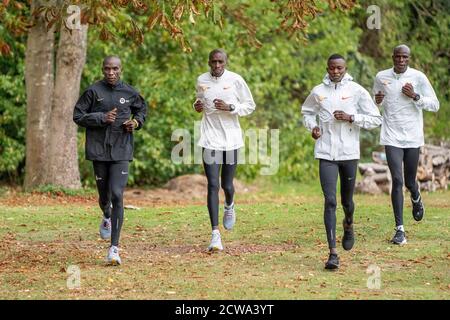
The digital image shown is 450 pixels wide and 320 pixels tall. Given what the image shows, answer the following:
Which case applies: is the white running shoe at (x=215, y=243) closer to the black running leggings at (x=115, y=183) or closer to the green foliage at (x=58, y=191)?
the black running leggings at (x=115, y=183)

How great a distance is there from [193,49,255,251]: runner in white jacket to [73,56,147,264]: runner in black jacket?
1.02 meters

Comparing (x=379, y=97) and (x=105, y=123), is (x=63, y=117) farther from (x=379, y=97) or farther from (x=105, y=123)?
(x=105, y=123)

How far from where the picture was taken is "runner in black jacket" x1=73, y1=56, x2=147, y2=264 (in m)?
10.7

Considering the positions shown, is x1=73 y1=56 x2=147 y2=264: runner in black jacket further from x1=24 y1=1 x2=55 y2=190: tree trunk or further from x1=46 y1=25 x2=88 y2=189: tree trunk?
x1=24 y1=1 x2=55 y2=190: tree trunk

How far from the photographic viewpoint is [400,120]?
1217cm

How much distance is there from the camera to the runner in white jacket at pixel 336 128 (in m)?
10.4

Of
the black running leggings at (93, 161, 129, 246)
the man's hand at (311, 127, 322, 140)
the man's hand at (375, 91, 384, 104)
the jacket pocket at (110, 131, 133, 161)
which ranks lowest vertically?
the black running leggings at (93, 161, 129, 246)

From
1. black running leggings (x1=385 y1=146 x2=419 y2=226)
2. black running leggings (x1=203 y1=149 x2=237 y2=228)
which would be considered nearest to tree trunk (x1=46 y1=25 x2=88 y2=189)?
black running leggings (x1=203 y1=149 x2=237 y2=228)

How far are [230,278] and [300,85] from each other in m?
17.7

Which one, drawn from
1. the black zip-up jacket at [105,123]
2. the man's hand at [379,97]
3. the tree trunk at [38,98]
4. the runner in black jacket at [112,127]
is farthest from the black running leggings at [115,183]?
the tree trunk at [38,98]

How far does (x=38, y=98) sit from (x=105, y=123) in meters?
9.26

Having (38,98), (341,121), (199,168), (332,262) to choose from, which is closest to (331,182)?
(341,121)

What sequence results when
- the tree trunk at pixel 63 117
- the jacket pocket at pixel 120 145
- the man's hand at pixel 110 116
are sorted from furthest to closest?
the tree trunk at pixel 63 117
the jacket pocket at pixel 120 145
the man's hand at pixel 110 116

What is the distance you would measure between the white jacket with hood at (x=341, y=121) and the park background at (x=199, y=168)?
120 cm
